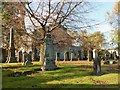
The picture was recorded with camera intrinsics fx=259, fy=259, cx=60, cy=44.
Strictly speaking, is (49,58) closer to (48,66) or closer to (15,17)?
(48,66)

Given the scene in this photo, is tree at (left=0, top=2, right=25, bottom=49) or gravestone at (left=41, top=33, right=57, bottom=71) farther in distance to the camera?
tree at (left=0, top=2, right=25, bottom=49)

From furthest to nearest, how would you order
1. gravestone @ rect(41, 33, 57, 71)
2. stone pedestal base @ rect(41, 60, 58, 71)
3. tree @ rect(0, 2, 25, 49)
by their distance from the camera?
tree @ rect(0, 2, 25, 49) → gravestone @ rect(41, 33, 57, 71) → stone pedestal base @ rect(41, 60, 58, 71)

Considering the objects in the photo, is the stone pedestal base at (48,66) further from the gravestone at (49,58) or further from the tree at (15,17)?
the tree at (15,17)

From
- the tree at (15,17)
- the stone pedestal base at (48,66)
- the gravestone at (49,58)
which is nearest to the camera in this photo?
the stone pedestal base at (48,66)

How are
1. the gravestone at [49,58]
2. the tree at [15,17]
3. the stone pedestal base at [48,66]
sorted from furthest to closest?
the tree at [15,17] → the gravestone at [49,58] → the stone pedestal base at [48,66]

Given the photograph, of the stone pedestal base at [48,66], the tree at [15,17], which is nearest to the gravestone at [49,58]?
the stone pedestal base at [48,66]

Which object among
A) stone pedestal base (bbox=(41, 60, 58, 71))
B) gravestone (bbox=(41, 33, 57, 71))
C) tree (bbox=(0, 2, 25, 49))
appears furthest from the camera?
tree (bbox=(0, 2, 25, 49))

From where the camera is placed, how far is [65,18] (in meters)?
23.2

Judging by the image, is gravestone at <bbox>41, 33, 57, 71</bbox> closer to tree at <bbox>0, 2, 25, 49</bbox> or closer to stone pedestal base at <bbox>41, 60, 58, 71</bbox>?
stone pedestal base at <bbox>41, 60, 58, 71</bbox>

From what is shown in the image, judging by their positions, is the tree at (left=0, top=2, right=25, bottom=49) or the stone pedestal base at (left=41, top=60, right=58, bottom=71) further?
the tree at (left=0, top=2, right=25, bottom=49)

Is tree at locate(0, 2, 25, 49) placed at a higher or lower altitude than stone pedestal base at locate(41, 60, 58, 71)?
higher

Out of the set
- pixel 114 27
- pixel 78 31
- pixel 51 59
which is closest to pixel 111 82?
pixel 51 59

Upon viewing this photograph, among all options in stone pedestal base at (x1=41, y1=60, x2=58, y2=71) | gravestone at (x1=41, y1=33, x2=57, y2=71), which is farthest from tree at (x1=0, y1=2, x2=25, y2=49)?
stone pedestal base at (x1=41, y1=60, x2=58, y2=71)

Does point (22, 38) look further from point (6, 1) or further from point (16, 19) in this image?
point (6, 1)
